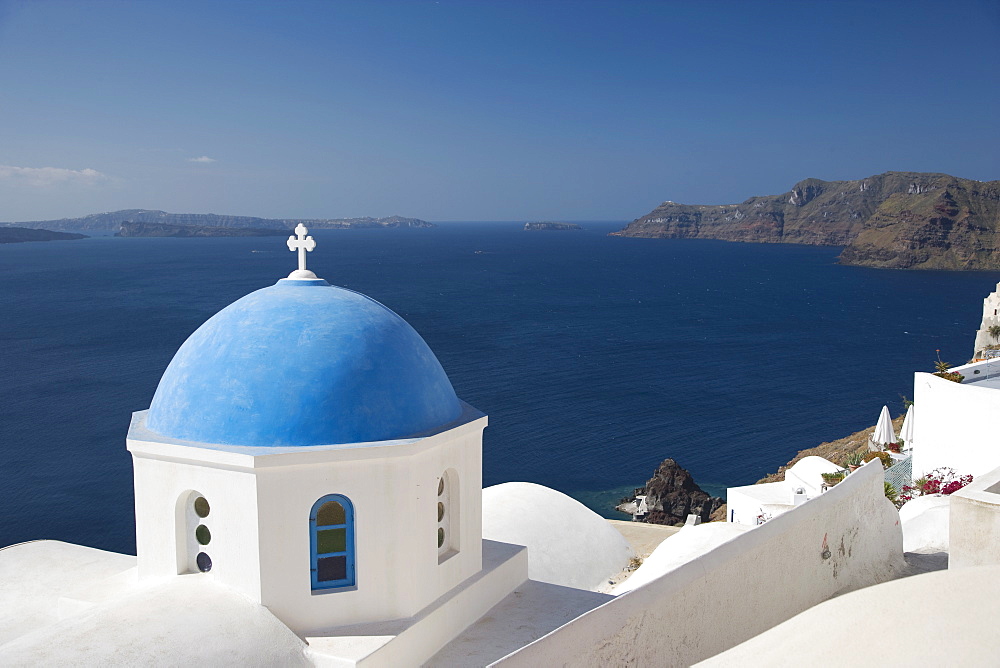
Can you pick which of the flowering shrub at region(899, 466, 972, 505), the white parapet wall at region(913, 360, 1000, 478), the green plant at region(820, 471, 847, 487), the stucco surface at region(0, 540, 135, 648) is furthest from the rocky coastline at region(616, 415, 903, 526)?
the stucco surface at region(0, 540, 135, 648)

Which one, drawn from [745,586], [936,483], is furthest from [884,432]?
[745,586]

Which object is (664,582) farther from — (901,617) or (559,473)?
(559,473)

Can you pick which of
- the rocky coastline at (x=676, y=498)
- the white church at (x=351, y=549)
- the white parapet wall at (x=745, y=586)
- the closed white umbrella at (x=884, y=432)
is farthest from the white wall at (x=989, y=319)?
Answer: the white church at (x=351, y=549)

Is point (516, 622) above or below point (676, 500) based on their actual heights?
above

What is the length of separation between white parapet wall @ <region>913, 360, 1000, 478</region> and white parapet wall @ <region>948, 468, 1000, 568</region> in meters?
11.5

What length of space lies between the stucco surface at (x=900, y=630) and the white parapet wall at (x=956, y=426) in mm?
13457

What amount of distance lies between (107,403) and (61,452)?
326 inches

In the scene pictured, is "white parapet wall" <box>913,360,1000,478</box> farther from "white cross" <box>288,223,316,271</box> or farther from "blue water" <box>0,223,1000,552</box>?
"blue water" <box>0,223,1000,552</box>

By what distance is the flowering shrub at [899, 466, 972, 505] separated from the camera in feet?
58.5

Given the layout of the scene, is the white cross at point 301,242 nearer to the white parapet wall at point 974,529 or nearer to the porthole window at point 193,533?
the porthole window at point 193,533

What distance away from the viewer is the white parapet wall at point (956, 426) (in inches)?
720

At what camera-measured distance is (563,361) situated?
6372cm

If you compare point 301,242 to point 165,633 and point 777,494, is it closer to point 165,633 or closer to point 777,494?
point 165,633

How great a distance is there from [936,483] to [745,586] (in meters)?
12.5
